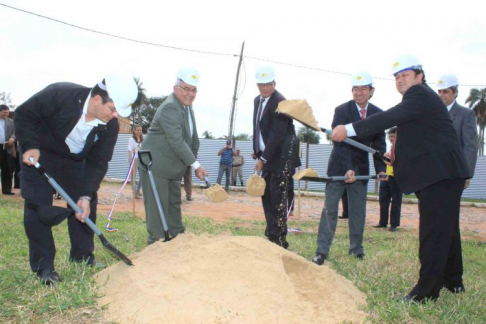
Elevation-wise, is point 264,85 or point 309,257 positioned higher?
point 264,85

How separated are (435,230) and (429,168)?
0.46 meters

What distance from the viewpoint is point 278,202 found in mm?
5066

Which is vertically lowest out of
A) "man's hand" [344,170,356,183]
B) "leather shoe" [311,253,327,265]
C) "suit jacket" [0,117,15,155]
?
"leather shoe" [311,253,327,265]

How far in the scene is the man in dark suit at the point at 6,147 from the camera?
365 inches

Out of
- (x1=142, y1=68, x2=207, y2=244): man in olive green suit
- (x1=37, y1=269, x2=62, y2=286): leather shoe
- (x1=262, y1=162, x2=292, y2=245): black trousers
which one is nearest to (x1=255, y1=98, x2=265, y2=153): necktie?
(x1=262, y1=162, x2=292, y2=245): black trousers

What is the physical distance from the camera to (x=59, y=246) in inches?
191

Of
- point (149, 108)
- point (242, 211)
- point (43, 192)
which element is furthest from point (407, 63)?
point (149, 108)

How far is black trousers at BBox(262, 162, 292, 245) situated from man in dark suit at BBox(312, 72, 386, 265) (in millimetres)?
431

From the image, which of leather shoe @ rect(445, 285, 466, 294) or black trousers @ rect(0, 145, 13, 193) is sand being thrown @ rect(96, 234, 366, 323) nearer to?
leather shoe @ rect(445, 285, 466, 294)

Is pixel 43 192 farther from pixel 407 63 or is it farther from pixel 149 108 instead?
pixel 149 108

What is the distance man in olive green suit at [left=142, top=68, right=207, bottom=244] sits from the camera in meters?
4.61

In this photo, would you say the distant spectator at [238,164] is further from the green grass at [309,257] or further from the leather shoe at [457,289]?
the leather shoe at [457,289]

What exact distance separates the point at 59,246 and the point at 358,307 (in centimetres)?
317

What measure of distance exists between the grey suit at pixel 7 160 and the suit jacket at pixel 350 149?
7047 millimetres
